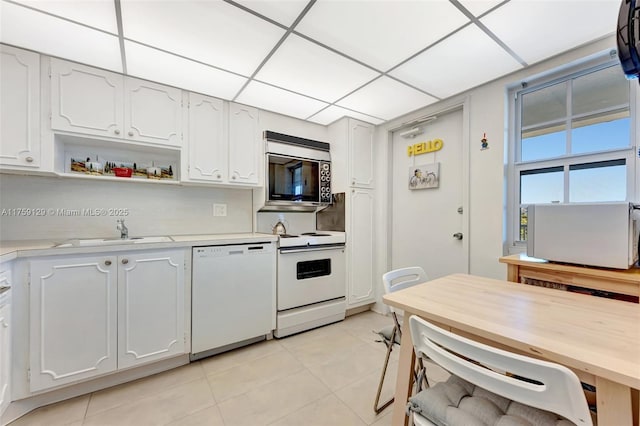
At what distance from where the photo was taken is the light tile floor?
1.51 metres

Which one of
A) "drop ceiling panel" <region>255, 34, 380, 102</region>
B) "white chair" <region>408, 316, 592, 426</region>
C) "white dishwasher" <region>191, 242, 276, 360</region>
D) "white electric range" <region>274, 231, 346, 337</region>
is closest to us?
"white chair" <region>408, 316, 592, 426</region>

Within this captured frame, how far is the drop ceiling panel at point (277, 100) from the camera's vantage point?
2.35 meters

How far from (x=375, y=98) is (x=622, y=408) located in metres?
2.47

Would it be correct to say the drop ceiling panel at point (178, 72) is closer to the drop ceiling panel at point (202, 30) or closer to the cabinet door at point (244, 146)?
the drop ceiling panel at point (202, 30)

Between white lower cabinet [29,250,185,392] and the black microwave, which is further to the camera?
the black microwave

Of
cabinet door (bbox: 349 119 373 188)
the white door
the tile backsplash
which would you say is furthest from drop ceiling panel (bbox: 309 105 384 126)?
the tile backsplash

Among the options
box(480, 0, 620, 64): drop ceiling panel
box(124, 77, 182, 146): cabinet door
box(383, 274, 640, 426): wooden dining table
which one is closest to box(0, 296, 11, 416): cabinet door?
box(124, 77, 182, 146): cabinet door

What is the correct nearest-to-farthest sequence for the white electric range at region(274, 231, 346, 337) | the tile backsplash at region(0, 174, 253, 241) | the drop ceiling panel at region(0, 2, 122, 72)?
the drop ceiling panel at region(0, 2, 122, 72), the tile backsplash at region(0, 174, 253, 241), the white electric range at region(274, 231, 346, 337)

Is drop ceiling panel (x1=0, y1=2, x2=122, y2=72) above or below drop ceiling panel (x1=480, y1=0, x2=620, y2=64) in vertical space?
below

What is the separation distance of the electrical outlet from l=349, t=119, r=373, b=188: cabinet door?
1.46m

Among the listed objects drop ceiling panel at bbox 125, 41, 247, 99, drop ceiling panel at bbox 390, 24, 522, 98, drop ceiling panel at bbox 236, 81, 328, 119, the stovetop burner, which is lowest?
the stovetop burner

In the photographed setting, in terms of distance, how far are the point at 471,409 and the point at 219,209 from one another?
2557 mm

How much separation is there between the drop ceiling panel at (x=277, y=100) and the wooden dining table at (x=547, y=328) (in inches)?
80.0

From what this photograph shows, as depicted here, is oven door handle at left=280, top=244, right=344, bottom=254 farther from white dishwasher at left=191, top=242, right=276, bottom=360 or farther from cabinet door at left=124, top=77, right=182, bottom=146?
cabinet door at left=124, top=77, right=182, bottom=146
